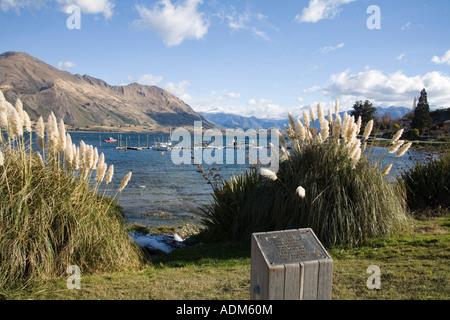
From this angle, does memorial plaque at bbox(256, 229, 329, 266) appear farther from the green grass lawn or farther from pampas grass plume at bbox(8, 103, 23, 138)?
pampas grass plume at bbox(8, 103, 23, 138)

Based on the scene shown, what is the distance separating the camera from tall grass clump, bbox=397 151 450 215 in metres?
10.5

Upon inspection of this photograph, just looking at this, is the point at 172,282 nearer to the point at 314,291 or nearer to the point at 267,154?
the point at 314,291

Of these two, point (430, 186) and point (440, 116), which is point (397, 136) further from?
point (440, 116)

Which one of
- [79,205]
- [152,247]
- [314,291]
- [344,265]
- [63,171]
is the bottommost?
[152,247]

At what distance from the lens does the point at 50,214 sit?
16.0ft

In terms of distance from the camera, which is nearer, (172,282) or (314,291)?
(314,291)

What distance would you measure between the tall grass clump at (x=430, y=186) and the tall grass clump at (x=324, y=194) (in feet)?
12.6

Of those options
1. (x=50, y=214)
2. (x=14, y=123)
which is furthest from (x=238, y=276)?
(x=14, y=123)

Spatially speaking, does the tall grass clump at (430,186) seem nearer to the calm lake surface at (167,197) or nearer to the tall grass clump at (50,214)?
Result: the calm lake surface at (167,197)

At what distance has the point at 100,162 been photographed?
5.58 metres

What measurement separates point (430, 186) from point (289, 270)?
9796 mm

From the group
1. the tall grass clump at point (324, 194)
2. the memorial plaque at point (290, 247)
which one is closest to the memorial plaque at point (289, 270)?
the memorial plaque at point (290, 247)
